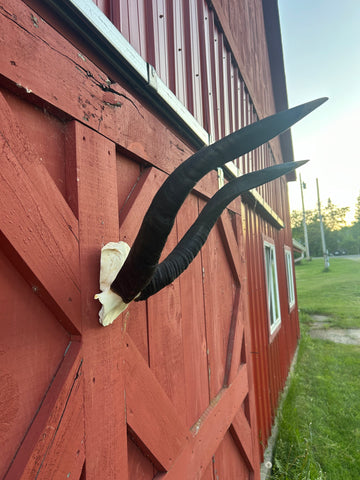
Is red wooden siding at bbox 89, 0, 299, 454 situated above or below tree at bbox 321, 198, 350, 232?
below

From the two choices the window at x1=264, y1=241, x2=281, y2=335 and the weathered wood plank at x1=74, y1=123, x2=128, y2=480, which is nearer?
the weathered wood plank at x1=74, y1=123, x2=128, y2=480

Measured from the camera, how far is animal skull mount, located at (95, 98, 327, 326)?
66 cm

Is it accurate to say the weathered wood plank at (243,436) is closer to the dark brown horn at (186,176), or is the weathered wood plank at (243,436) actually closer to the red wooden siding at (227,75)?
the red wooden siding at (227,75)

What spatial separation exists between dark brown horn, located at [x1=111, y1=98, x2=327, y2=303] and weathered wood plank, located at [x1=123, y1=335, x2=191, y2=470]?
457 millimetres

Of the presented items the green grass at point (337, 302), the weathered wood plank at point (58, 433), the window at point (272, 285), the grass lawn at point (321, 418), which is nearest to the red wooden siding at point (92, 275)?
the weathered wood plank at point (58, 433)

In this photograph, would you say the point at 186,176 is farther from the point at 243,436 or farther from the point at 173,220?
the point at 243,436

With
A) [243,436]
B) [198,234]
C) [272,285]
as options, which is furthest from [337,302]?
[198,234]

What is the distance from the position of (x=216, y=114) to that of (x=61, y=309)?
7.31ft

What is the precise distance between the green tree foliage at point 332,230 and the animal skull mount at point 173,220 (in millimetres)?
59864

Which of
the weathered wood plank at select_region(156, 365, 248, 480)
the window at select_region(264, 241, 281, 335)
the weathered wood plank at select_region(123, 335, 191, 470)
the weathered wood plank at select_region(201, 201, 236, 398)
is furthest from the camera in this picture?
the window at select_region(264, 241, 281, 335)

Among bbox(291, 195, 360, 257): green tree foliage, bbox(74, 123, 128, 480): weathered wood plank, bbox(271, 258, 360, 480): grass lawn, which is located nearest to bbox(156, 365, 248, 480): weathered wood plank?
bbox(74, 123, 128, 480): weathered wood plank

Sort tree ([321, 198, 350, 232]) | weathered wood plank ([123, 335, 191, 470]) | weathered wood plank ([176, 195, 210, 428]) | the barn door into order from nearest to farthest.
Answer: the barn door, weathered wood plank ([123, 335, 191, 470]), weathered wood plank ([176, 195, 210, 428]), tree ([321, 198, 350, 232])

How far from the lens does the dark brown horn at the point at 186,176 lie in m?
0.65

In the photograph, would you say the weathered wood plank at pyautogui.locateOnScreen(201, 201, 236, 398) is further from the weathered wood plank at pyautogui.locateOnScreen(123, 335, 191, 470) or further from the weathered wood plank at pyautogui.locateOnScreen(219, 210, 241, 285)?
the weathered wood plank at pyautogui.locateOnScreen(123, 335, 191, 470)
